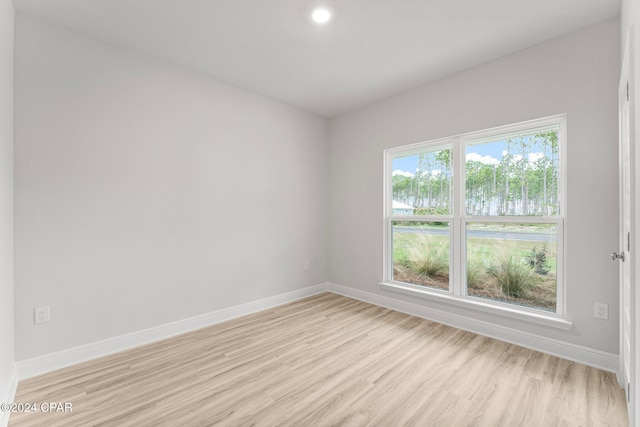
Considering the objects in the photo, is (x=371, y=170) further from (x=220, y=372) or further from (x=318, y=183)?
(x=220, y=372)

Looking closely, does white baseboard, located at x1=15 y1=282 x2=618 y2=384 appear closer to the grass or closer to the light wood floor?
the light wood floor

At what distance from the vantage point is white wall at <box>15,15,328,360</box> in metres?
2.16

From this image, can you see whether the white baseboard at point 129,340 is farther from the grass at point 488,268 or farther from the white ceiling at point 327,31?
the white ceiling at point 327,31

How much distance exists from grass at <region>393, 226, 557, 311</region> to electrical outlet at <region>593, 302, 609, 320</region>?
0.99 feet

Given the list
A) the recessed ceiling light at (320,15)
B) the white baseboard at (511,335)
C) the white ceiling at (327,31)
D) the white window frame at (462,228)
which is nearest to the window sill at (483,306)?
the white window frame at (462,228)

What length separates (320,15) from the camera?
218cm

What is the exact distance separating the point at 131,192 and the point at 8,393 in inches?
60.4

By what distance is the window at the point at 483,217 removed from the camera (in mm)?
2592

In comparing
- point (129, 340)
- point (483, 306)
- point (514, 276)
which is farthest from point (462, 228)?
point (129, 340)

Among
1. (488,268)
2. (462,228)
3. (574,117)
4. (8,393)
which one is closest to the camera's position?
(8,393)

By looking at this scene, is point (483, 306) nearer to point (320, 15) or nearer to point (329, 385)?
point (329, 385)

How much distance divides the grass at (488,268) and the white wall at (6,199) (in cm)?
348

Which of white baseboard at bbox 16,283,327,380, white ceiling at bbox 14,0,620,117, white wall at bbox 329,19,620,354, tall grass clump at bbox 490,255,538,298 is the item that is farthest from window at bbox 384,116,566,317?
white baseboard at bbox 16,283,327,380

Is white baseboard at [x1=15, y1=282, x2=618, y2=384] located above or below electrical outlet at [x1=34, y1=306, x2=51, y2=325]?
below
